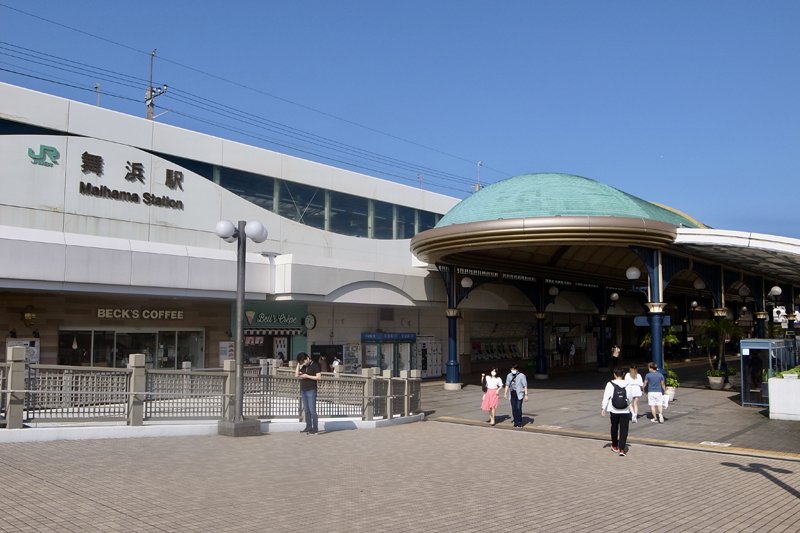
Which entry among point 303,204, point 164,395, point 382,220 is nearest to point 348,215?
point 382,220

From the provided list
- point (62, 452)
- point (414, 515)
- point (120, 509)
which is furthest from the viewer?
point (62, 452)

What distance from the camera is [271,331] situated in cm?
2620

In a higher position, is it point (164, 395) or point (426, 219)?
point (426, 219)

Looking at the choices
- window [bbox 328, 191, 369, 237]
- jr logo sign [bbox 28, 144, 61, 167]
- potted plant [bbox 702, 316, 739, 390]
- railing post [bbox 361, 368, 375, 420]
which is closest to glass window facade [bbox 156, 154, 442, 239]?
window [bbox 328, 191, 369, 237]

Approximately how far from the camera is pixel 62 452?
1034 cm

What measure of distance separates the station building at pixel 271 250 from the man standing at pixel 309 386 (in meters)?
8.31

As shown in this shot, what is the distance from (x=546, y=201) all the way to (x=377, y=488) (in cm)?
1702

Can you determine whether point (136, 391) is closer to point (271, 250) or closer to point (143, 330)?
point (143, 330)

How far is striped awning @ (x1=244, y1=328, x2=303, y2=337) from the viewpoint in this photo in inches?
1007

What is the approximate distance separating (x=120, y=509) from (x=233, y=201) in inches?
753

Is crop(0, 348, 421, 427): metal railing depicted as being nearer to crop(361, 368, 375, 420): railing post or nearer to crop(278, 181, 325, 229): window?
crop(361, 368, 375, 420): railing post

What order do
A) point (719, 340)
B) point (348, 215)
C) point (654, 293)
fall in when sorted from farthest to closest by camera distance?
point (348, 215) → point (719, 340) → point (654, 293)

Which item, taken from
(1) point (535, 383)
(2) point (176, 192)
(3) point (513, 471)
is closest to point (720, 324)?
(1) point (535, 383)

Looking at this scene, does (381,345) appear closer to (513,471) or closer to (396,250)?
(396,250)
